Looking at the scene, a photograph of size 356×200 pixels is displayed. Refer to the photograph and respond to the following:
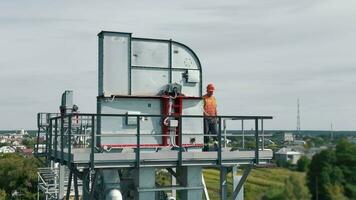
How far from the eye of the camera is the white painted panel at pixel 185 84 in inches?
585

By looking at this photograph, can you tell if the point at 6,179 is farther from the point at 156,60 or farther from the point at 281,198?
the point at 156,60

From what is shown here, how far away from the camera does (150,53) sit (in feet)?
47.9

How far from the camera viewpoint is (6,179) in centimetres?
5906

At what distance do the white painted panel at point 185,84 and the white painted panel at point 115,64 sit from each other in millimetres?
1467

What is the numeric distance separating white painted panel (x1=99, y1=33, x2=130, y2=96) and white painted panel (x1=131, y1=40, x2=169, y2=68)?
0.97ft

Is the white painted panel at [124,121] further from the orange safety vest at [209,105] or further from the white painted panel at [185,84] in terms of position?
the orange safety vest at [209,105]

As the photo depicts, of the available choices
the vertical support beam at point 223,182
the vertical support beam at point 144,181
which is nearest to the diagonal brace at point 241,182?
the vertical support beam at point 223,182

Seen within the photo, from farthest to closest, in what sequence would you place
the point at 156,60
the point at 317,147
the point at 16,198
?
the point at 16,198
the point at 317,147
the point at 156,60

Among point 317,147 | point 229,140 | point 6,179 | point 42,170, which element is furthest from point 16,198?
point 229,140

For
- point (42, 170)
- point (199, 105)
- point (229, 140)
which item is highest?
point (199, 105)

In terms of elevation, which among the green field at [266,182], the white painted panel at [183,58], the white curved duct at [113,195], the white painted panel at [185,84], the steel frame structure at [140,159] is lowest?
the green field at [266,182]

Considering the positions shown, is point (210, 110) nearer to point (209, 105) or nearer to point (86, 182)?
point (209, 105)

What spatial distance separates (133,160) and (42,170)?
17.0 meters

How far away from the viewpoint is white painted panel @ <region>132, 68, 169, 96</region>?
14.4 metres
